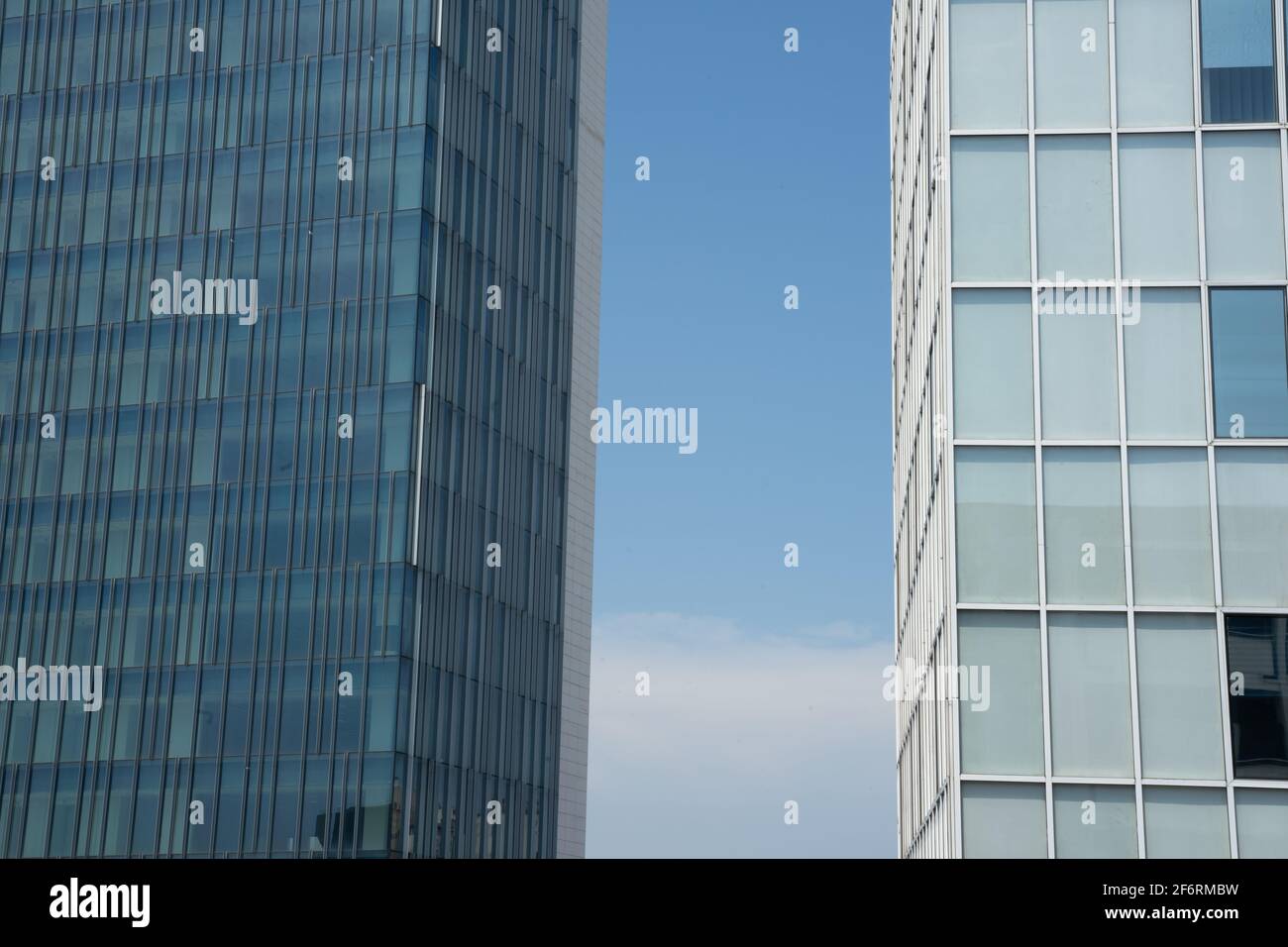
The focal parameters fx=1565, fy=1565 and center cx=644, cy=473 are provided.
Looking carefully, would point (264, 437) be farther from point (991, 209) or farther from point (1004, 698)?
point (1004, 698)

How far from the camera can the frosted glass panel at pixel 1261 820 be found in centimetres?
2417

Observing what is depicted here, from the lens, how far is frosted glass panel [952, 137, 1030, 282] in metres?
26.8

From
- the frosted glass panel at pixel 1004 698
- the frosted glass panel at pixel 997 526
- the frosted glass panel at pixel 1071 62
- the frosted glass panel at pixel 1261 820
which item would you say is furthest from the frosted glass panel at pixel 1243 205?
the frosted glass panel at pixel 1261 820

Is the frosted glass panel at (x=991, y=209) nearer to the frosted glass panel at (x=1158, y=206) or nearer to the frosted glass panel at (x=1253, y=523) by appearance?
the frosted glass panel at (x=1158, y=206)

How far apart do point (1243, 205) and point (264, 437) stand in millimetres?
55366

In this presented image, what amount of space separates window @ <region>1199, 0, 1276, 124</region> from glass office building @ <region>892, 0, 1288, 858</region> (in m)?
0.05

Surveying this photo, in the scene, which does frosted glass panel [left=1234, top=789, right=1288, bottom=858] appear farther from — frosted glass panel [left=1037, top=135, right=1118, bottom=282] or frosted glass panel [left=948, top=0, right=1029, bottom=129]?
frosted glass panel [left=948, top=0, right=1029, bottom=129]

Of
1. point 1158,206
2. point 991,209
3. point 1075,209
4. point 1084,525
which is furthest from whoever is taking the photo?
point 991,209

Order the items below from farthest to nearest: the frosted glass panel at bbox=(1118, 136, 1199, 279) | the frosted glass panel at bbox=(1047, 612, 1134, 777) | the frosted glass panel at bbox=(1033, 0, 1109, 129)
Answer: the frosted glass panel at bbox=(1033, 0, 1109, 129)
the frosted glass panel at bbox=(1118, 136, 1199, 279)
the frosted glass panel at bbox=(1047, 612, 1134, 777)

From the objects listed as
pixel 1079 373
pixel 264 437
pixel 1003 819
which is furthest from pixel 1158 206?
pixel 264 437

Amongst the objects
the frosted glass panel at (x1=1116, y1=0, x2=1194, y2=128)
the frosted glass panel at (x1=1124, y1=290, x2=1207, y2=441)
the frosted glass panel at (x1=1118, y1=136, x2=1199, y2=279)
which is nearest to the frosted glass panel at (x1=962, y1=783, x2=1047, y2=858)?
the frosted glass panel at (x1=1124, y1=290, x2=1207, y2=441)

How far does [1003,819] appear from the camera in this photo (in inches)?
978
